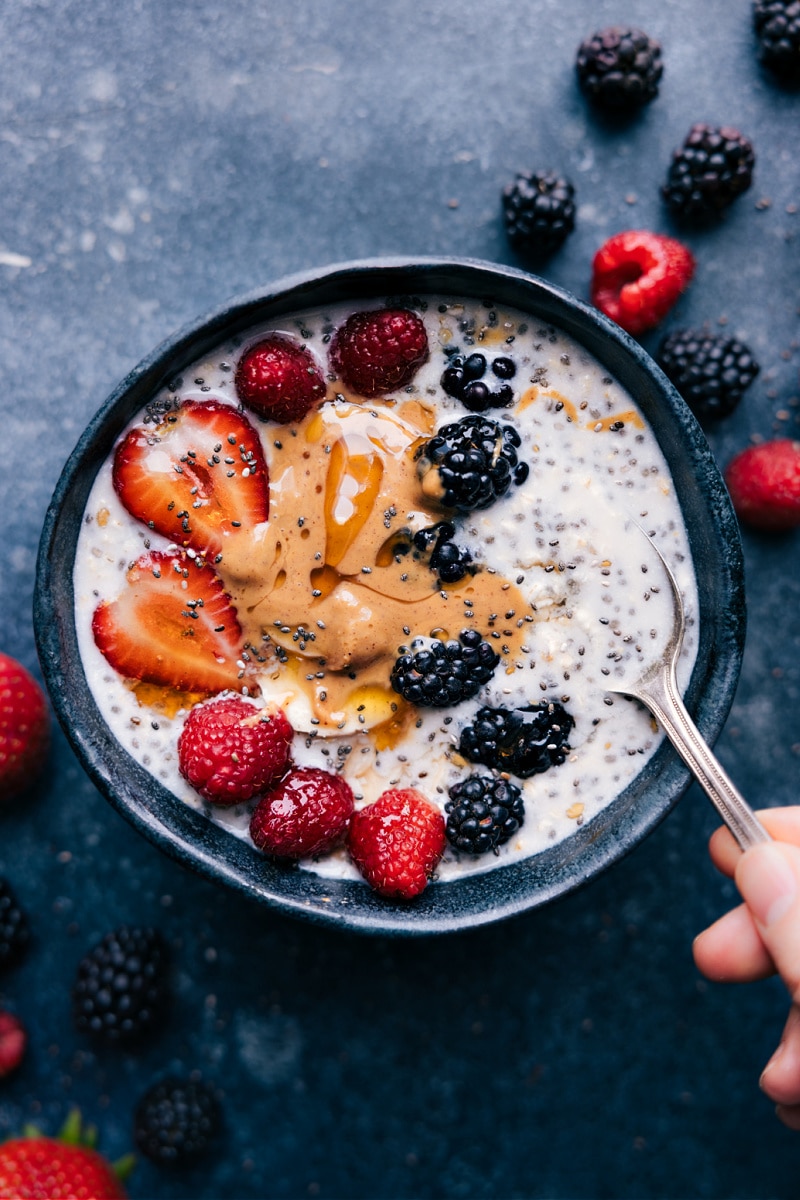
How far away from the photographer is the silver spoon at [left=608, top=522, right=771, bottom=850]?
4.78 feet

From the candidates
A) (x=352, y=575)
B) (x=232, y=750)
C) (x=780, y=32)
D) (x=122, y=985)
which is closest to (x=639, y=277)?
(x=780, y=32)

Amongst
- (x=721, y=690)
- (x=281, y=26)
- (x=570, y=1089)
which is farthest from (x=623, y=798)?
(x=281, y=26)

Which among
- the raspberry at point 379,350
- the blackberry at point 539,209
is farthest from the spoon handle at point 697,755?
the blackberry at point 539,209

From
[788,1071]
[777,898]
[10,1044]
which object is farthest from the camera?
[10,1044]

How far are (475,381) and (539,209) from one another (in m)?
0.40

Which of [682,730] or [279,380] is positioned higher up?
[279,380]

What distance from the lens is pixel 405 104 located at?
188 centimetres

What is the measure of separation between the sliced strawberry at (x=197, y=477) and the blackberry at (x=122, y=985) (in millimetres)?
780

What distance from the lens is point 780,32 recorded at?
182cm

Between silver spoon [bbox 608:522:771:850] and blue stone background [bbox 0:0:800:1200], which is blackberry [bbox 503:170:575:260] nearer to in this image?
blue stone background [bbox 0:0:800:1200]

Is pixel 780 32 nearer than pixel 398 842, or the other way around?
pixel 398 842

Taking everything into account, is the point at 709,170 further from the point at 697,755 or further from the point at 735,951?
the point at 735,951

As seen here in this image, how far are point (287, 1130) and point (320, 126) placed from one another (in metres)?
1.96

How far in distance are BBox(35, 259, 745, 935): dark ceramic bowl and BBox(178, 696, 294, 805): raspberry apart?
0.10m
